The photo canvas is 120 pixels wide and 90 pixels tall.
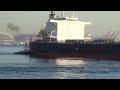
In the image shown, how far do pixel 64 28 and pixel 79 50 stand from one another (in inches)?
236

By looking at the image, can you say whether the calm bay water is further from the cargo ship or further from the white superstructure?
the white superstructure

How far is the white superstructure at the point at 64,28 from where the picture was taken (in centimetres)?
3859

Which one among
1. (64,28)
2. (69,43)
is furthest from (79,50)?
(64,28)

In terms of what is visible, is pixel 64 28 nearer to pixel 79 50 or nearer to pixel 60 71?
pixel 79 50

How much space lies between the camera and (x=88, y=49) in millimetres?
32656

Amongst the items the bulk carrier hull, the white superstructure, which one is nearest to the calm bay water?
the bulk carrier hull

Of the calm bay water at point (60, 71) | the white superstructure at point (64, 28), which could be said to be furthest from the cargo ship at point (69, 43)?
the calm bay water at point (60, 71)

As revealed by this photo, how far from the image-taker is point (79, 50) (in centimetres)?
3362

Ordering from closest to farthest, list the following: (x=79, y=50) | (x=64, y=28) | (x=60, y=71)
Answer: (x=60, y=71) < (x=79, y=50) < (x=64, y=28)

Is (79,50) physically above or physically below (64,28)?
below
